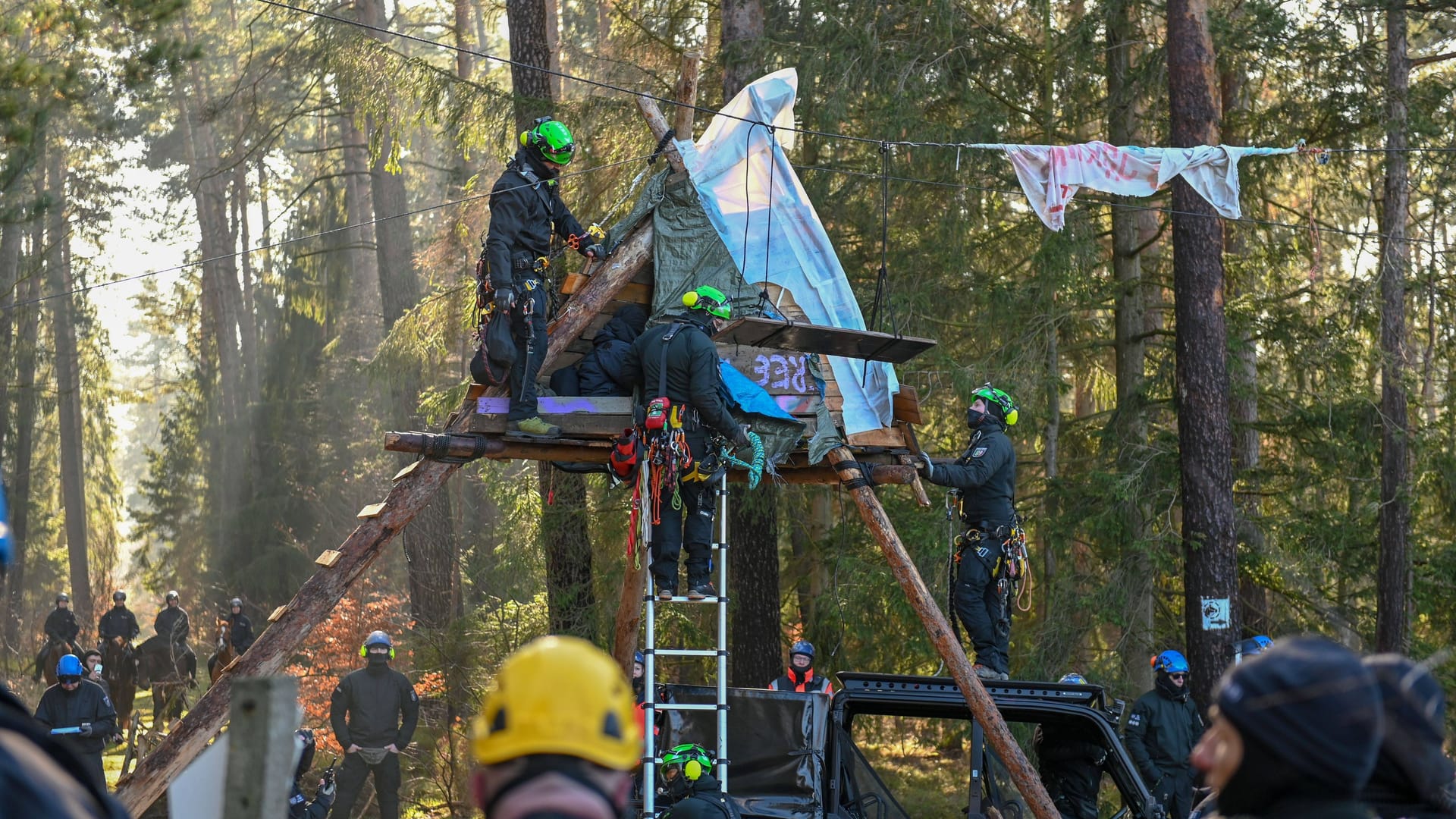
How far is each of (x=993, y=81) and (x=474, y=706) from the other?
33.3 feet

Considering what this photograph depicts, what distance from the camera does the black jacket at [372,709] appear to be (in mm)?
13430

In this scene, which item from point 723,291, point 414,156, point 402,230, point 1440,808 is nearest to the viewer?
point 1440,808

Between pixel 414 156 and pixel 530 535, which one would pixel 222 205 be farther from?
pixel 530 535

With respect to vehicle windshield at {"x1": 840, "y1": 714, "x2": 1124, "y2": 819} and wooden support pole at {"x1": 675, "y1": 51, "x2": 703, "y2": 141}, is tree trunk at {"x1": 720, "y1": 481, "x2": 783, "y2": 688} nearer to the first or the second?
vehicle windshield at {"x1": 840, "y1": 714, "x2": 1124, "y2": 819}

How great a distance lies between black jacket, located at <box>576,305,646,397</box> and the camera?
34.1 ft

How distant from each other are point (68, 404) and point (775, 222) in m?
32.2

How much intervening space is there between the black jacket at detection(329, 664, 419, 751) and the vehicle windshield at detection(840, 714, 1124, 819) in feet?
14.6

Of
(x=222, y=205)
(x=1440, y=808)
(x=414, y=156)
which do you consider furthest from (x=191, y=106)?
(x=1440, y=808)

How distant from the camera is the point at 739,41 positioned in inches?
640

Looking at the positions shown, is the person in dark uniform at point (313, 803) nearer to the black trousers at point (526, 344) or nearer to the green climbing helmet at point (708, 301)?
the black trousers at point (526, 344)

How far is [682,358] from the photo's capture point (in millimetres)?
9734

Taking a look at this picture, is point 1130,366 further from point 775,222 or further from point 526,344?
point 526,344

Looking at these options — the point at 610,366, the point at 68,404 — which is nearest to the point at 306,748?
the point at 610,366

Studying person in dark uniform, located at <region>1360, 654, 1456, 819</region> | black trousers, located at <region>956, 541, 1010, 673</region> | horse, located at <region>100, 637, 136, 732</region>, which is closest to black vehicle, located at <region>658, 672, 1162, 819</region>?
black trousers, located at <region>956, 541, 1010, 673</region>
